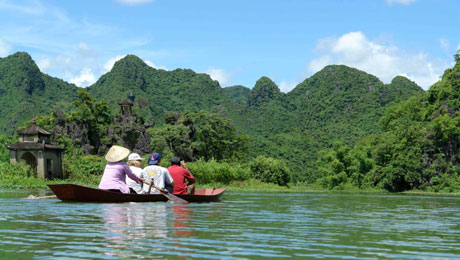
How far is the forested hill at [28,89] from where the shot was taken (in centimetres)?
10169

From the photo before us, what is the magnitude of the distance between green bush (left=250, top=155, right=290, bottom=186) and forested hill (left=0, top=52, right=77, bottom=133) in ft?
197

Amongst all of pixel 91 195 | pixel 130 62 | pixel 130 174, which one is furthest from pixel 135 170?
pixel 130 62

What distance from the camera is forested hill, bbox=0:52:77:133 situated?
102 metres

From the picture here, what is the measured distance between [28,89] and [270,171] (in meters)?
78.4

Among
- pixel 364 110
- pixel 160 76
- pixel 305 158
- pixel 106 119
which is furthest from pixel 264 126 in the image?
pixel 106 119

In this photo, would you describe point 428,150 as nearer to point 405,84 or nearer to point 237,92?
point 405,84

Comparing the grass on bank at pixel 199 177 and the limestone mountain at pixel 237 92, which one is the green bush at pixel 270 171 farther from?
the limestone mountain at pixel 237 92

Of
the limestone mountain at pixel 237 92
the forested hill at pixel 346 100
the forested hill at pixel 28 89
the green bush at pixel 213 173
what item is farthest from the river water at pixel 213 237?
the limestone mountain at pixel 237 92

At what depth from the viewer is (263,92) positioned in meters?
119

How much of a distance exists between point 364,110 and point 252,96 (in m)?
30.1

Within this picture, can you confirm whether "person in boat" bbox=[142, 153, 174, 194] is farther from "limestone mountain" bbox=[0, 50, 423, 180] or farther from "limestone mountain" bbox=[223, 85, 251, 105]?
"limestone mountain" bbox=[223, 85, 251, 105]

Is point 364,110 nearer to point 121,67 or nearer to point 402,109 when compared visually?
point 402,109

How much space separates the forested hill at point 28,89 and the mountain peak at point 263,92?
39.0 m

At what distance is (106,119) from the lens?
67.8m
